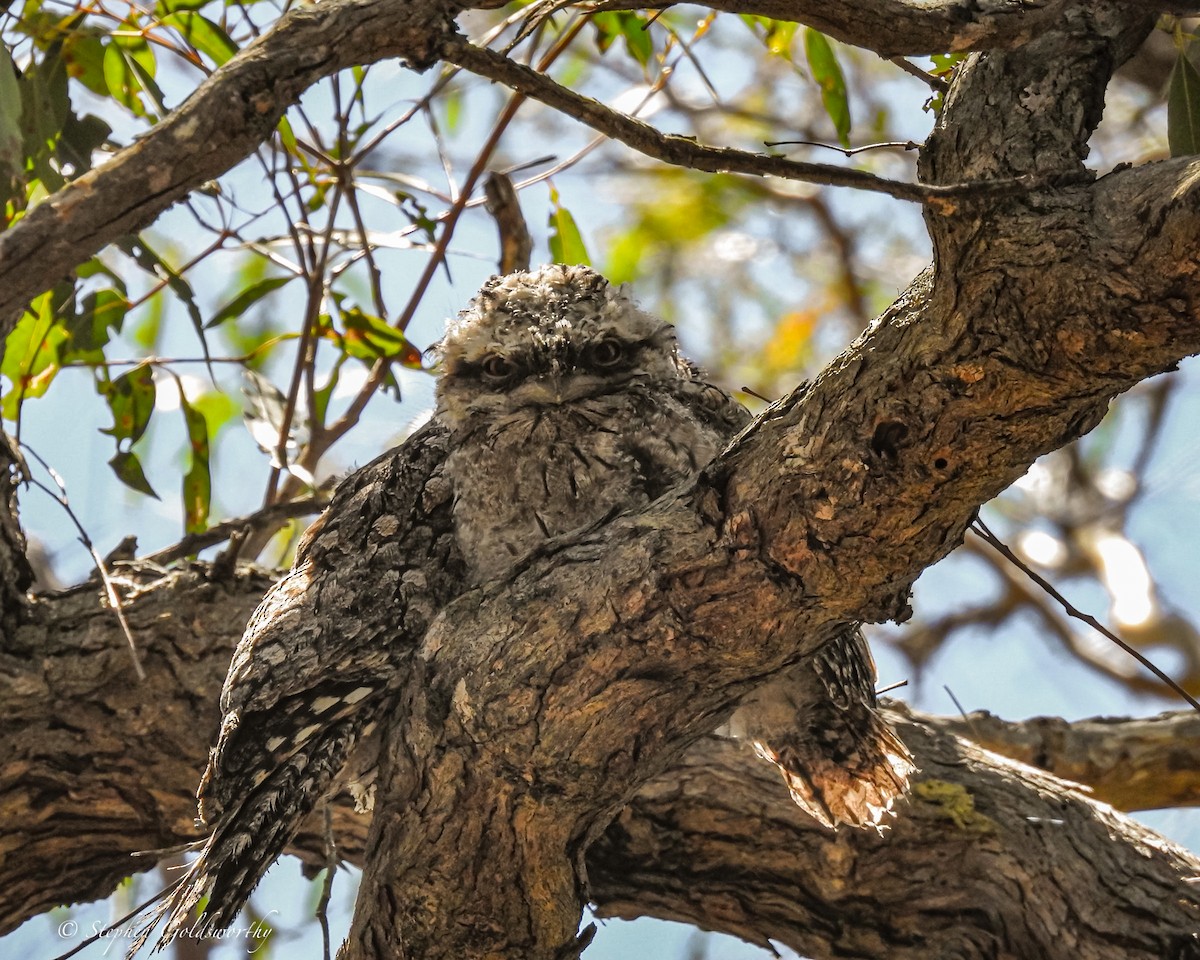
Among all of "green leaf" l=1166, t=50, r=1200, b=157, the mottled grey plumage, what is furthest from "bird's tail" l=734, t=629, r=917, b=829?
"green leaf" l=1166, t=50, r=1200, b=157

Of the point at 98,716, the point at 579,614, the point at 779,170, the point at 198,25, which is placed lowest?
the point at 98,716

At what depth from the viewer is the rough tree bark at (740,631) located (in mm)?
1635

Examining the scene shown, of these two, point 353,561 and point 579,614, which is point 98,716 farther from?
point 579,614

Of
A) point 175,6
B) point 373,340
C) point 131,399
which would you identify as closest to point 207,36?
point 175,6

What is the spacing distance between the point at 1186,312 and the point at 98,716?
8.31 ft

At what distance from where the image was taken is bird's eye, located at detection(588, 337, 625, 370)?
8.90ft

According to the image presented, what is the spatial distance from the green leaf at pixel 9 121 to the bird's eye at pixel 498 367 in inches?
39.0

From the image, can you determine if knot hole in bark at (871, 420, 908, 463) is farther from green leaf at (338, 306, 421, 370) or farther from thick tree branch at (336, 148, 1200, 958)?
green leaf at (338, 306, 421, 370)

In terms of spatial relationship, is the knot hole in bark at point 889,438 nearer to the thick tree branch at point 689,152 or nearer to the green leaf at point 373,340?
the thick tree branch at point 689,152

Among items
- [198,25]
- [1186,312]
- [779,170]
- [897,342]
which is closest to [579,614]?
[897,342]

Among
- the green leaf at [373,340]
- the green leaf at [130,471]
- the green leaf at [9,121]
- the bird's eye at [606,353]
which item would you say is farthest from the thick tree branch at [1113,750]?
the green leaf at [9,121]

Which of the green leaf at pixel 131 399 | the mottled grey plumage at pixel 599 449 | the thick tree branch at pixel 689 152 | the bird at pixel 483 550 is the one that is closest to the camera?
the thick tree branch at pixel 689 152

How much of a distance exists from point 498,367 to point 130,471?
129cm

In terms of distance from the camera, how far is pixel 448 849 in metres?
2.26
